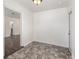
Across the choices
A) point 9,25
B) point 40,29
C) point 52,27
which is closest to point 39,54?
point 9,25

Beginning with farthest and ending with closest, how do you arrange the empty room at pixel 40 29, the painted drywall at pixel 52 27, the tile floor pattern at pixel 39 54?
the painted drywall at pixel 52 27, the empty room at pixel 40 29, the tile floor pattern at pixel 39 54

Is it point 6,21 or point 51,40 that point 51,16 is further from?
point 6,21

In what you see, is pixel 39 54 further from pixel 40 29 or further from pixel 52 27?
pixel 40 29

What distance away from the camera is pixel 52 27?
178 inches

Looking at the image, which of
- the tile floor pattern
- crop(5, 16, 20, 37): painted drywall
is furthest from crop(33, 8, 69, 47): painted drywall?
crop(5, 16, 20, 37): painted drywall

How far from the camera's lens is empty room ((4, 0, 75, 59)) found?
2.74 m

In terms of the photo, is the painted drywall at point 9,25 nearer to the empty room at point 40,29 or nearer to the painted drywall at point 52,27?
the empty room at point 40,29

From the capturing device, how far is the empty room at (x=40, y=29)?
2738mm

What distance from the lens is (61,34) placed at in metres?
4.16

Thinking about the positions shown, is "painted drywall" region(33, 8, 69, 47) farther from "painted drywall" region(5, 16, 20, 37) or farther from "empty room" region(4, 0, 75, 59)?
"painted drywall" region(5, 16, 20, 37)

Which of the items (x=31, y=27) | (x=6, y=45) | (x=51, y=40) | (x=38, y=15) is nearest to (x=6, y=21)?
(x=6, y=45)

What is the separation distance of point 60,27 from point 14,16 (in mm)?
3156

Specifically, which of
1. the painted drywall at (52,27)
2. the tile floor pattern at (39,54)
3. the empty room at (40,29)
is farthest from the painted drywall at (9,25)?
the painted drywall at (52,27)
